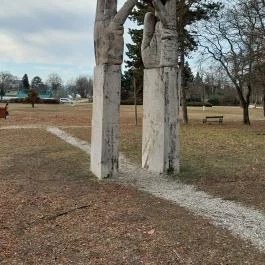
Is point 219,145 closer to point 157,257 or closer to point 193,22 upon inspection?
point 157,257

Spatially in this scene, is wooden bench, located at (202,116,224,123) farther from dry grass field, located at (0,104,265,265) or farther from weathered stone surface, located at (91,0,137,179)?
weathered stone surface, located at (91,0,137,179)

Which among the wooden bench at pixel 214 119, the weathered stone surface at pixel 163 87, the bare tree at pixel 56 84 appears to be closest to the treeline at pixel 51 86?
the bare tree at pixel 56 84

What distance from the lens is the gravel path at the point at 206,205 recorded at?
6.67 metres

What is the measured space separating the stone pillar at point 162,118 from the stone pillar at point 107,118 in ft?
3.66

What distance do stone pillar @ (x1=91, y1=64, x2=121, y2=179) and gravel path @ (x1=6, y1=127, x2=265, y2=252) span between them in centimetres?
43

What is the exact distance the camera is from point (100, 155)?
415 inches

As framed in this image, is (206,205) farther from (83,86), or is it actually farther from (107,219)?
(83,86)

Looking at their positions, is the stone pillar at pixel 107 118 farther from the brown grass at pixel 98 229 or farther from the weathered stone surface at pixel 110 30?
the brown grass at pixel 98 229

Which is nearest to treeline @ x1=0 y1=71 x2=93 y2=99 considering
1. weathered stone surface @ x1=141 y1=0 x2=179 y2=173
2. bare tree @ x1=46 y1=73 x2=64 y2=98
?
bare tree @ x1=46 y1=73 x2=64 y2=98

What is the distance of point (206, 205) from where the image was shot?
325 inches

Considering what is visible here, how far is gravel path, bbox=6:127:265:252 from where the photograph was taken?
263 inches

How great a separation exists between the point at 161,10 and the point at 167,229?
19.5ft

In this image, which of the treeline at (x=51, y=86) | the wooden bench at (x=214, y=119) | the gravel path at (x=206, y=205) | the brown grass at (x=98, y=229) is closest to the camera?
the brown grass at (x=98, y=229)

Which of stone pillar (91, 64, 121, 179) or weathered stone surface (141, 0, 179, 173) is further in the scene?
weathered stone surface (141, 0, 179, 173)
